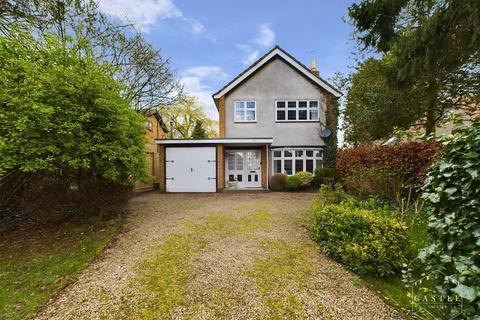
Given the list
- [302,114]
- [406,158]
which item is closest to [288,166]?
[302,114]

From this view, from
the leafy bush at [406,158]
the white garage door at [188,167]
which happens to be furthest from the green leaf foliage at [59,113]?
the leafy bush at [406,158]

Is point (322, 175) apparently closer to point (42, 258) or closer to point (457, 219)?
point (457, 219)

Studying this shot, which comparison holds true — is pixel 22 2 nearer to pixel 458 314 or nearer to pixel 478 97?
pixel 458 314

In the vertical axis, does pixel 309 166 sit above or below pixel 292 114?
below

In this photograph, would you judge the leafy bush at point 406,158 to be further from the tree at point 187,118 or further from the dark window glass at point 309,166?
the tree at point 187,118

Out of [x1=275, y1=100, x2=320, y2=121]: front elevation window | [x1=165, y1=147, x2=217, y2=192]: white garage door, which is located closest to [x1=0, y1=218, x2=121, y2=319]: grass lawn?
[x1=165, y1=147, x2=217, y2=192]: white garage door

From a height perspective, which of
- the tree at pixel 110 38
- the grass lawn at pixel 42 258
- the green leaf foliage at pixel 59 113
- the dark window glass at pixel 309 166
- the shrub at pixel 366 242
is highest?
the tree at pixel 110 38

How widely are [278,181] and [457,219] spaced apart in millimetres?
10764

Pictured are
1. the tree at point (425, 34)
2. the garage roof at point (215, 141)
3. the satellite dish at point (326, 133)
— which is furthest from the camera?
the satellite dish at point (326, 133)

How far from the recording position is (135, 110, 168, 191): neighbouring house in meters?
13.9

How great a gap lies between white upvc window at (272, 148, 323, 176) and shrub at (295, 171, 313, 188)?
1.04 m

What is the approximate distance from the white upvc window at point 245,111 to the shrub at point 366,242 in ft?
32.9

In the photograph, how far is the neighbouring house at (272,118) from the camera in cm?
1352

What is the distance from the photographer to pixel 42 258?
4527 millimetres
